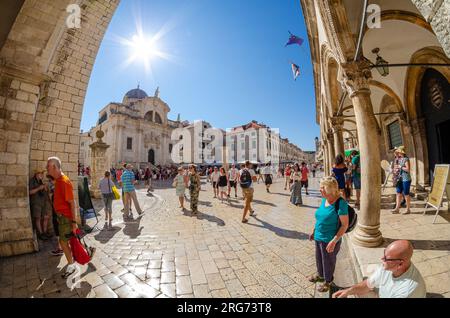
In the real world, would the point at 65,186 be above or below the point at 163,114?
below

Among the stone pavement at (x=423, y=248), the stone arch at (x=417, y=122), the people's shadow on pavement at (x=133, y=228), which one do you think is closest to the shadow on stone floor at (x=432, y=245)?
the stone pavement at (x=423, y=248)

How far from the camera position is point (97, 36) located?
6.51 m

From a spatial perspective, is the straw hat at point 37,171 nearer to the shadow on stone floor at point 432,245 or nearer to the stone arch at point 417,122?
the shadow on stone floor at point 432,245

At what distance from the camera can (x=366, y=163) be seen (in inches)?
132

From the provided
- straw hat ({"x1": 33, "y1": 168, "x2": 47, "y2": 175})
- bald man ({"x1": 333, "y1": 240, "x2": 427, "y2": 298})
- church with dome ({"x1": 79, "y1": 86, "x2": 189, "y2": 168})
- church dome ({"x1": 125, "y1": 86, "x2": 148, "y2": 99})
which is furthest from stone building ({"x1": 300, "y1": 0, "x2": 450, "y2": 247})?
church dome ({"x1": 125, "y1": 86, "x2": 148, "y2": 99})

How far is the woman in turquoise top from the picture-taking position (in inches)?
82.4

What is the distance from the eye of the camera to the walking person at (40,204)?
4441 millimetres

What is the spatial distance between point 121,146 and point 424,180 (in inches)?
1391

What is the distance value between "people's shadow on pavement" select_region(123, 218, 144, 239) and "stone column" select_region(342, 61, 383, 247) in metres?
4.98

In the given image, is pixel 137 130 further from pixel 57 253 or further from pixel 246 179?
pixel 57 253

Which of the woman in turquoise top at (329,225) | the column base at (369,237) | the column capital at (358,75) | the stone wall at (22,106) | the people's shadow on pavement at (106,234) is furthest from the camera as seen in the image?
the people's shadow on pavement at (106,234)

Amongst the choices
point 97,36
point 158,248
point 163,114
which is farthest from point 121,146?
point 158,248

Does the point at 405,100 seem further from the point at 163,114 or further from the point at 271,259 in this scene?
the point at 163,114

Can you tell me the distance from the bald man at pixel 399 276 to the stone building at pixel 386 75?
75.5 inches
